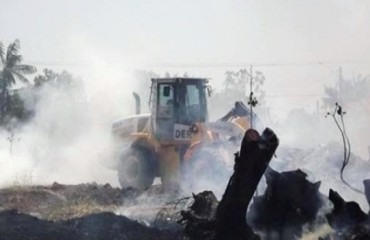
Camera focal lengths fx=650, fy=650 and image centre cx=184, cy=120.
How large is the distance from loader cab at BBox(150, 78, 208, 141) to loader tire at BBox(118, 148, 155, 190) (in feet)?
2.83

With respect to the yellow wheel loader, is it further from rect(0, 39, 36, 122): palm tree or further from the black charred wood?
rect(0, 39, 36, 122): palm tree

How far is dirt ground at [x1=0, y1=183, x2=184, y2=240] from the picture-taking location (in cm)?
1141

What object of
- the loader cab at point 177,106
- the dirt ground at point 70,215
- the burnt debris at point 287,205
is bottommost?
the dirt ground at point 70,215

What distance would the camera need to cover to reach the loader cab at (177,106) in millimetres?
17516

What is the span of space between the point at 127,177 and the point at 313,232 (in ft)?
35.8

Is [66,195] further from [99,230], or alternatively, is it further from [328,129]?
[328,129]

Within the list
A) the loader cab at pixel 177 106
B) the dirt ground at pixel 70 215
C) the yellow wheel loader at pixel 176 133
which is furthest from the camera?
the loader cab at pixel 177 106

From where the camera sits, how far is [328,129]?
110 ft

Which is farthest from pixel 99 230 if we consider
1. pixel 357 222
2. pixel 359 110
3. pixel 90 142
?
pixel 359 110

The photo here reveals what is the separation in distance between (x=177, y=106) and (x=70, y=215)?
15.6 ft

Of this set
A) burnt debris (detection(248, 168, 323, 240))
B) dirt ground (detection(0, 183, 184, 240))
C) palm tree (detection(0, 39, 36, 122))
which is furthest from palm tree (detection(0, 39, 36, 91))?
burnt debris (detection(248, 168, 323, 240))

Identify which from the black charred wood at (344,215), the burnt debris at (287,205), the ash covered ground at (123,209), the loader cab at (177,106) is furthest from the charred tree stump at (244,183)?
the loader cab at (177,106)

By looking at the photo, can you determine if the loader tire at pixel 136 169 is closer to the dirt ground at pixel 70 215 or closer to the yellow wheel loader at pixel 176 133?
the yellow wheel loader at pixel 176 133

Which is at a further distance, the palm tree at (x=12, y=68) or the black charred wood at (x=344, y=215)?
the palm tree at (x=12, y=68)
